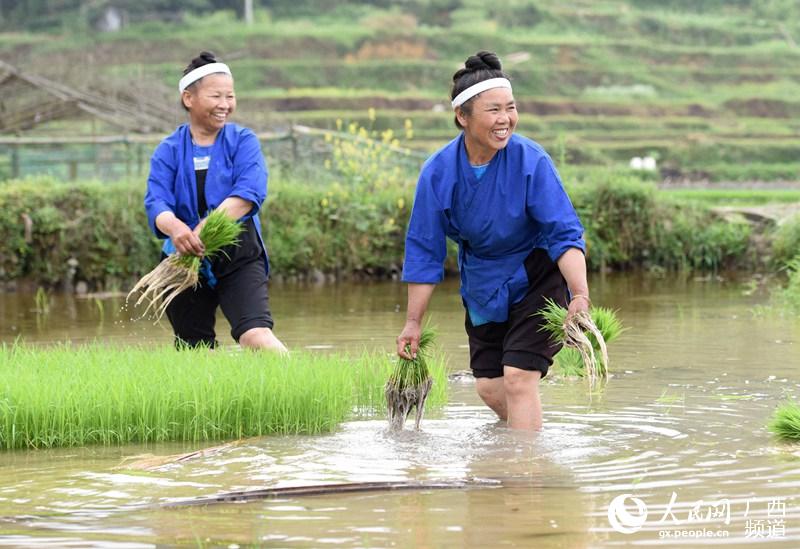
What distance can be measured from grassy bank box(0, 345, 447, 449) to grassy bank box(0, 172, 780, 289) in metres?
7.76

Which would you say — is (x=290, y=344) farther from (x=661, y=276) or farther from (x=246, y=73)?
(x=246, y=73)

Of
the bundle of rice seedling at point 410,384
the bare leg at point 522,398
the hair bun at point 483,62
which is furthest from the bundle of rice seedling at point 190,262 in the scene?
the bare leg at point 522,398

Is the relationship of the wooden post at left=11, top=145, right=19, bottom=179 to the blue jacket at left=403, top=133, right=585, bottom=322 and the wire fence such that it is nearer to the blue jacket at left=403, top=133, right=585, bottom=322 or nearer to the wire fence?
the wire fence

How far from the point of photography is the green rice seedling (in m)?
5.76

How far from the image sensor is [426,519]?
456 centimetres

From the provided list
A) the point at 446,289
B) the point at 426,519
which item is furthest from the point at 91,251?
the point at 426,519

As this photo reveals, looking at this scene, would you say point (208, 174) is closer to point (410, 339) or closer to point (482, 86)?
point (410, 339)

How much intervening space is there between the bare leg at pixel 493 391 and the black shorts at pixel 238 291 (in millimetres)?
1202

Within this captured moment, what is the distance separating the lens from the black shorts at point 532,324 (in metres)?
5.79

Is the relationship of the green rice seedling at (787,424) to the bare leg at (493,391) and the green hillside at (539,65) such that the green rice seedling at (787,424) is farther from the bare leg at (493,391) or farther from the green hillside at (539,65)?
the green hillside at (539,65)

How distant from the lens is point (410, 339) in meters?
6.00

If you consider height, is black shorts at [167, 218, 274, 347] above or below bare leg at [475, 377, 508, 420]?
above

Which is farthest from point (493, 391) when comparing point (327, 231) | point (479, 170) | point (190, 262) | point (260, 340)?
point (327, 231)

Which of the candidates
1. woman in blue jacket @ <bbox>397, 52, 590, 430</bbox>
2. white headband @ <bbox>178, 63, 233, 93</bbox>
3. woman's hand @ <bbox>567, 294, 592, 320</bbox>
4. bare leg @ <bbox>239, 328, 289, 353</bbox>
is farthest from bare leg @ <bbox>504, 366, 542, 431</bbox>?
white headband @ <bbox>178, 63, 233, 93</bbox>
